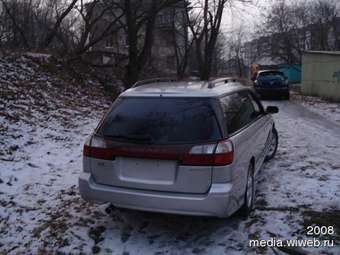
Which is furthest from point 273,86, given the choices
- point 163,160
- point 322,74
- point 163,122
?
point 163,160

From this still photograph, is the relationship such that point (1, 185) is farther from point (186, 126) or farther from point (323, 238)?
point (323, 238)

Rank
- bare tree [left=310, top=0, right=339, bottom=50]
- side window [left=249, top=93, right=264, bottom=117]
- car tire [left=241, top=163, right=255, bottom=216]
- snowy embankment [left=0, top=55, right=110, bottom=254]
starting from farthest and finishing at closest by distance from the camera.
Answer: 1. bare tree [left=310, top=0, right=339, bottom=50]
2. side window [left=249, top=93, right=264, bottom=117]
3. snowy embankment [left=0, top=55, right=110, bottom=254]
4. car tire [left=241, top=163, right=255, bottom=216]

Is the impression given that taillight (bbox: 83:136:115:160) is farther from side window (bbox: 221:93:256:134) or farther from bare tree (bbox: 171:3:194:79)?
bare tree (bbox: 171:3:194:79)

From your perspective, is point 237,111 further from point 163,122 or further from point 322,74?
point 322,74

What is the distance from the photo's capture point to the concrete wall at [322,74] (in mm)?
19250

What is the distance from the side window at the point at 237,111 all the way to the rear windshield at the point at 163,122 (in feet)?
0.91

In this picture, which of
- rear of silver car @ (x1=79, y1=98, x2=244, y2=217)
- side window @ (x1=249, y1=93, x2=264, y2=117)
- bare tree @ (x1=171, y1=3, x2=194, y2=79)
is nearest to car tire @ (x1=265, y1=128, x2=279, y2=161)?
side window @ (x1=249, y1=93, x2=264, y2=117)

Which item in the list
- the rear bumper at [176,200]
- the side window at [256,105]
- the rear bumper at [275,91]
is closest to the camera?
the rear bumper at [176,200]

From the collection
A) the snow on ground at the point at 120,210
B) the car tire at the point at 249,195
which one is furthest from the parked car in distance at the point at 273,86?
the car tire at the point at 249,195

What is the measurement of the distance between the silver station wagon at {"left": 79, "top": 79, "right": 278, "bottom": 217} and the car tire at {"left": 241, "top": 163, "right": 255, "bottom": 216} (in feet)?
0.05

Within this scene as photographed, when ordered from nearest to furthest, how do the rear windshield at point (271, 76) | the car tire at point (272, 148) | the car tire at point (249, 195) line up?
the car tire at point (249, 195) < the car tire at point (272, 148) < the rear windshield at point (271, 76)

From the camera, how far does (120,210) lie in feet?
15.4

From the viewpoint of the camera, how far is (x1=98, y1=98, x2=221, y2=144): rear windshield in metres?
3.82

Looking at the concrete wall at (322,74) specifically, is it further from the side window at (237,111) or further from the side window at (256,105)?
the side window at (237,111)
